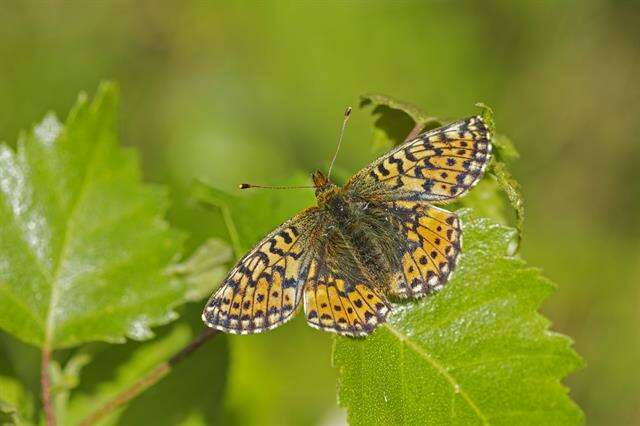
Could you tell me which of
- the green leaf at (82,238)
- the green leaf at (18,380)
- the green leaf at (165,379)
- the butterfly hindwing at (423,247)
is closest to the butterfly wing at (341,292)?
the butterfly hindwing at (423,247)

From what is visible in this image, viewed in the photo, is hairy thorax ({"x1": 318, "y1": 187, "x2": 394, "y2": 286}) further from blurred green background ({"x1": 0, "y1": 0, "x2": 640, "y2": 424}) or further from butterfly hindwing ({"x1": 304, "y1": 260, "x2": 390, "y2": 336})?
blurred green background ({"x1": 0, "y1": 0, "x2": 640, "y2": 424})

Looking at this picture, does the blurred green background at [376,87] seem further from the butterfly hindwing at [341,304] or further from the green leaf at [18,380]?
the butterfly hindwing at [341,304]

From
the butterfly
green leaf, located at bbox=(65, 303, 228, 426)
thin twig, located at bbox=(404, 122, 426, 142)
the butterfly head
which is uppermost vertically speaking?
thin twig, located at bbox=(404, 122, 426, 142)

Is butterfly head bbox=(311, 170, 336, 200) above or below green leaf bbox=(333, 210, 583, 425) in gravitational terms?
above

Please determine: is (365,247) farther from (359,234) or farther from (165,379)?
(165,379)

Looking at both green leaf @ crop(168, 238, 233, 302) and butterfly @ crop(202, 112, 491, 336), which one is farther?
green leaf @ crop(168, 238, 233, 302)

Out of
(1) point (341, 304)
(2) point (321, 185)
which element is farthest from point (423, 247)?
(2) point (321, 185)

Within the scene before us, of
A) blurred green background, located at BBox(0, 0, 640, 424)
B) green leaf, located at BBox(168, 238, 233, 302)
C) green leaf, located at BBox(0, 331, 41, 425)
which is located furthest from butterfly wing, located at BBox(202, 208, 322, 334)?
blurred green background, located at BBox(0, 0, 640, 424)
